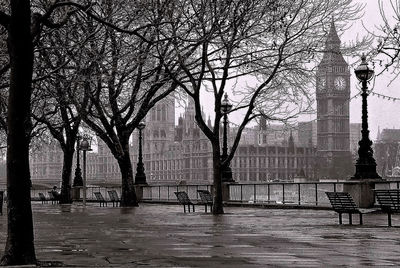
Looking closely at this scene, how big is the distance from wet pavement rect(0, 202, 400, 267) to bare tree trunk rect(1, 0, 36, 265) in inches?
27.6

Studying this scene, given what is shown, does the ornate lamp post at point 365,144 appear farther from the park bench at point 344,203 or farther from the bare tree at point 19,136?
the bare tree at point 19,136

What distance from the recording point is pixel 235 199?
36.7 metres

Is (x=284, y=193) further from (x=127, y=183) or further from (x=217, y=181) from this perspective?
(x=217, y=181)

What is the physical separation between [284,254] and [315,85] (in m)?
21.8

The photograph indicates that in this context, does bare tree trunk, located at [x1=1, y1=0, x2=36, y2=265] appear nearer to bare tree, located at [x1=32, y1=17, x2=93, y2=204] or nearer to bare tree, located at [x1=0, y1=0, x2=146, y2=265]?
bare tree, located at [x1=0, y1=0, x2=146, y2=265]

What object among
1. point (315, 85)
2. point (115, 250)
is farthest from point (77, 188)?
point (115, 250)

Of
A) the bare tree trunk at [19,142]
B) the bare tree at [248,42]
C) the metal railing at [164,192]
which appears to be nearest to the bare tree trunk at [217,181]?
the bare tree at [248,42]

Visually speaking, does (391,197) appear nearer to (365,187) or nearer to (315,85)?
(365,187)

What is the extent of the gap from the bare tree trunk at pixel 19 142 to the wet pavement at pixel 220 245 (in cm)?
70

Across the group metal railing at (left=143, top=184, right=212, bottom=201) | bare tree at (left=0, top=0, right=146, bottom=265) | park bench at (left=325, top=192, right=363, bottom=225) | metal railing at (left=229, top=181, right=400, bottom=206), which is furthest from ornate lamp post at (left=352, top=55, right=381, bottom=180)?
bare tree at (left=0, top=0, right=146, bottom=265)

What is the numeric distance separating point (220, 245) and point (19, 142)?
4.70 meters

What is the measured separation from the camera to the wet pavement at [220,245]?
1070 centimetres

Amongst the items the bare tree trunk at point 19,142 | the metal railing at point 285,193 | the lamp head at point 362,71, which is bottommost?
the metal railing at point 285,193

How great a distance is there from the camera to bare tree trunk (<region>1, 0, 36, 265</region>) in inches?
402
